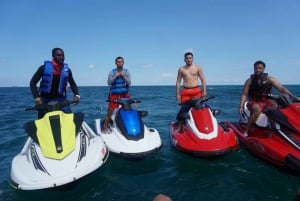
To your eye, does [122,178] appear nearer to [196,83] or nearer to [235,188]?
[235,188]

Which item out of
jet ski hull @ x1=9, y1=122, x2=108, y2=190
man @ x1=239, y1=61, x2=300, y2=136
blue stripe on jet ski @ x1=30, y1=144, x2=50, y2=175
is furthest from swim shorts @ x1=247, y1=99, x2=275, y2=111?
blue stripe on jet ski @ x1=30, y1=144, x2=50, y2=175

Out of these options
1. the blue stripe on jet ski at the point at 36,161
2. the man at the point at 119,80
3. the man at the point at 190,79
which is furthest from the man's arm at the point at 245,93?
the blue stripe on jet ski at the point at 36,161

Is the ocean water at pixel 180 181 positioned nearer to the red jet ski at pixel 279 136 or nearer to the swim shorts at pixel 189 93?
the red jet ski at pixel 279 136

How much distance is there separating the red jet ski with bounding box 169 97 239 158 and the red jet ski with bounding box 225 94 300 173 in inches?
17.8

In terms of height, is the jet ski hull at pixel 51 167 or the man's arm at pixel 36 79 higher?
the man's arm at pixel 36 79

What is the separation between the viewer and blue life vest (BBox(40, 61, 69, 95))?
4.93 metres

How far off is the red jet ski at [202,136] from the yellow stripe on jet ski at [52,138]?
2126 mm

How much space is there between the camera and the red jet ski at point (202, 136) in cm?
475

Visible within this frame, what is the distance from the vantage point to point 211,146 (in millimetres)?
4773

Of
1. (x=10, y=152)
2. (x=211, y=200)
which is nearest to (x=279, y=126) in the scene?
(x=211, y=200)

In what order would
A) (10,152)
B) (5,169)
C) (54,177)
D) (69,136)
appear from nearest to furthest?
(54,177) < (69,136) < (5,169) < (10,152)

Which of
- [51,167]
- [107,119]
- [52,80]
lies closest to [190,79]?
[107,119]

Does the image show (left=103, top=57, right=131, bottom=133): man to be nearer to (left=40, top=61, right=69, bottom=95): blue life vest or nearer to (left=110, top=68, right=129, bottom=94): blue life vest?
(left=110, top=68, right=129, bottom=94): blue life vest

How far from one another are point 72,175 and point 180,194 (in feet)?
5.31
